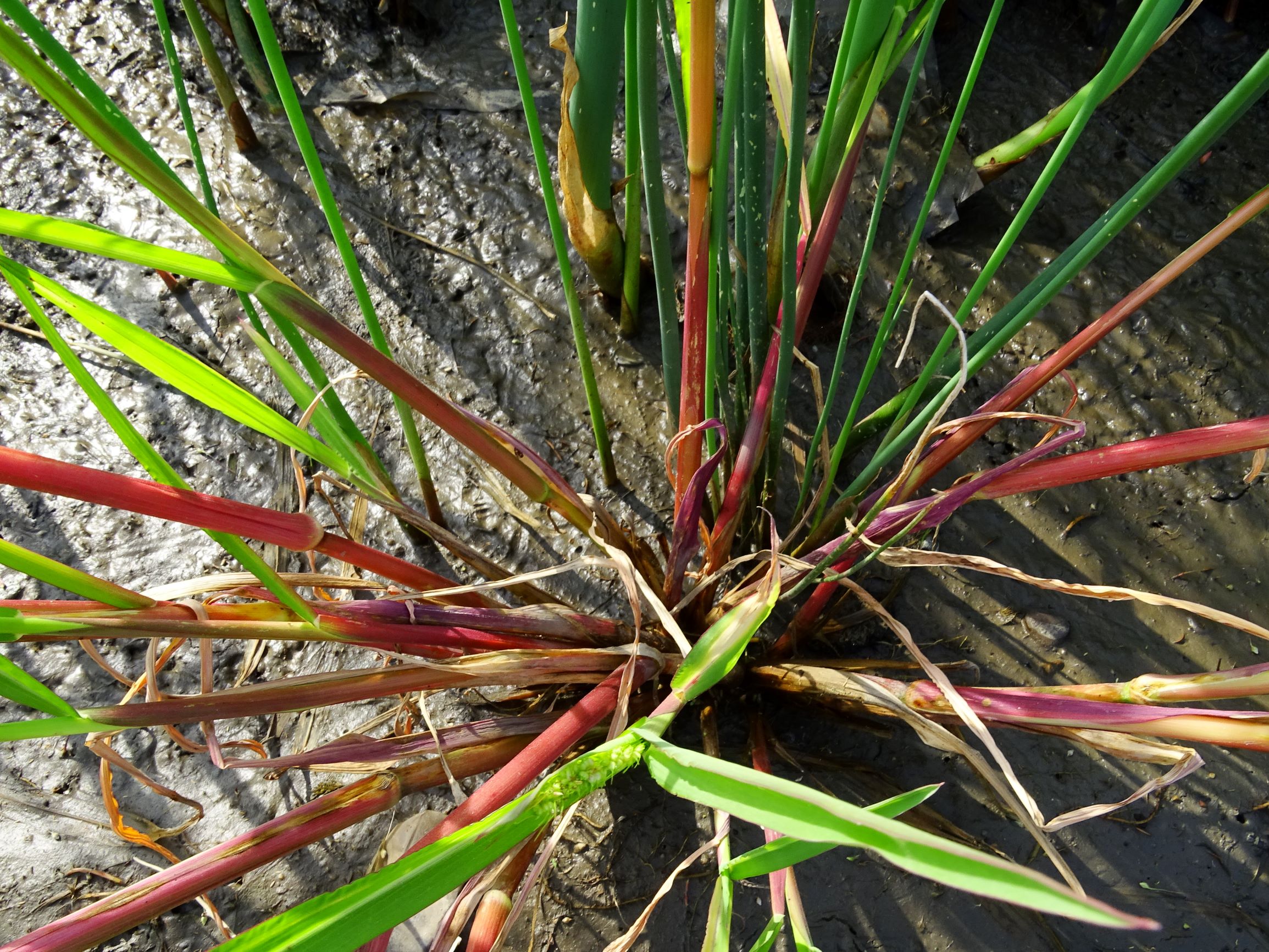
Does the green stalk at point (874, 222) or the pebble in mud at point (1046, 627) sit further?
the pebble in mud at point (1046, 627)

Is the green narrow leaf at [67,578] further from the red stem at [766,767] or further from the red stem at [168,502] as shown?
the red stem at [766,767]

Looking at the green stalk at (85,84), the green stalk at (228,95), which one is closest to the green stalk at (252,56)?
the green stalk at (228,95)

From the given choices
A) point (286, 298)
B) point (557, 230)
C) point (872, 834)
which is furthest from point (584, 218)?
point (872, 834)

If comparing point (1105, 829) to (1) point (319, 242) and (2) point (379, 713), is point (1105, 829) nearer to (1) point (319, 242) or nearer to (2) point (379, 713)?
(2) point (379, 713)

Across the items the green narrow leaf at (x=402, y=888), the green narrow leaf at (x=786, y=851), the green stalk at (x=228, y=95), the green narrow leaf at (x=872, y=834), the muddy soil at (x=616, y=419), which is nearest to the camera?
the green narrow leaf at (x=872, y=834)

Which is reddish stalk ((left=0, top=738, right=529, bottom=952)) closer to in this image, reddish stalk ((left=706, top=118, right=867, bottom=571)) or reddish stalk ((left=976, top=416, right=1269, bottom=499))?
reddish stalk ((left=706, top=118, right=867, bottom=571))

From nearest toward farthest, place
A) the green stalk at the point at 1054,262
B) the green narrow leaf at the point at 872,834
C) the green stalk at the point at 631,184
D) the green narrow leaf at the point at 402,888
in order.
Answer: the green narrow leaf at the point at 872,834, the green narrow leaf at the point at 402,888, the green stalk at the point at 1054,262, the green stalk at the point at 631,184

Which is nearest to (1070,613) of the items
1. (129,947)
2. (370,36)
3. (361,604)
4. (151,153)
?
(361,604)
